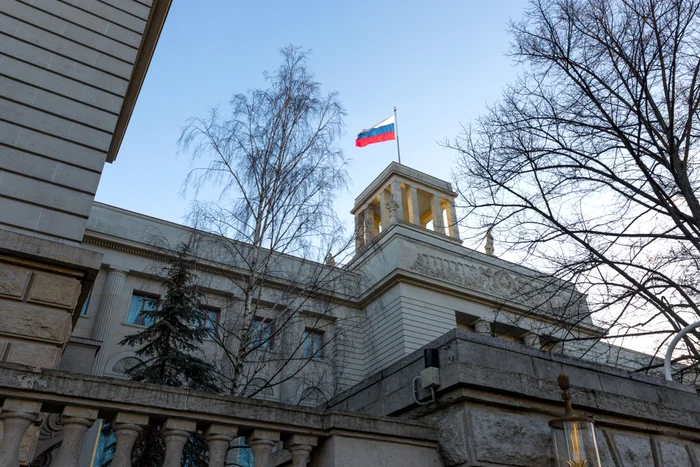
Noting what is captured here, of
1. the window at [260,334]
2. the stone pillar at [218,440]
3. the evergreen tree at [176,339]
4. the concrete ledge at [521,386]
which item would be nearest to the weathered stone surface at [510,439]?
the concrete ledge at [521,386]

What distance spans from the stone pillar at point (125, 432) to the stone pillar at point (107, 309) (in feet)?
60.3

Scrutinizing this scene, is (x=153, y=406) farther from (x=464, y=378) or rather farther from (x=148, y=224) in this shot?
(x=148, y=224)

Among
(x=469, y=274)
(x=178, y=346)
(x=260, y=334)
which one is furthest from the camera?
(x=469, y=274)

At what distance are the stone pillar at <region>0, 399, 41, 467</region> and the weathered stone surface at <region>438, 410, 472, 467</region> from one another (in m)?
2.97

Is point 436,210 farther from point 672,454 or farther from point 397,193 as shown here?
point 672,454

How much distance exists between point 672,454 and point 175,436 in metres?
4.85

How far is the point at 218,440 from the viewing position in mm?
3494

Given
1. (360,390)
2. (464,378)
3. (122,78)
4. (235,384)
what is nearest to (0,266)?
(122,78)

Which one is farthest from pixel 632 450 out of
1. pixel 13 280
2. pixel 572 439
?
pixel 13 280

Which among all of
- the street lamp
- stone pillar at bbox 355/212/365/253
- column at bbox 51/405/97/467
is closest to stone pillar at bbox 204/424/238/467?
column at bbox 51/405/97/467

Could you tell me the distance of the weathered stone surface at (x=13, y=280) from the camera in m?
6.11

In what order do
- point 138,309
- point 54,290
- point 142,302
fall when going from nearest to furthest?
point 54,290, point 138,309, point 142,302

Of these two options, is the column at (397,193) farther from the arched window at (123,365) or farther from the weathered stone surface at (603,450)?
the weathered stone surface at (603,450)

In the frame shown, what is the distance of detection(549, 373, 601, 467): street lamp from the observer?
13.9 ft
